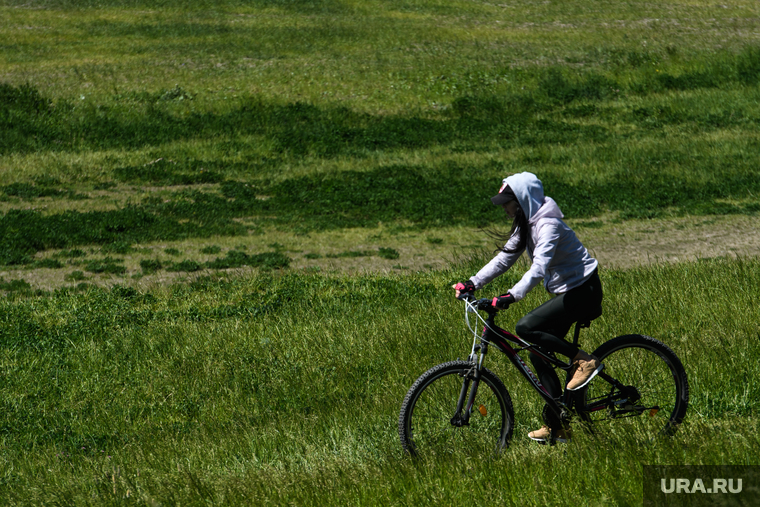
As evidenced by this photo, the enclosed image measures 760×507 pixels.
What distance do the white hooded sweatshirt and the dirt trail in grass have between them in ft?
27.2

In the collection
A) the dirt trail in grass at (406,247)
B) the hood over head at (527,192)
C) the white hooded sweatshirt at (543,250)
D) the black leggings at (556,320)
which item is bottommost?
the dirt trail in grass at (406,247)

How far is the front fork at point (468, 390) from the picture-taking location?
4861 mm

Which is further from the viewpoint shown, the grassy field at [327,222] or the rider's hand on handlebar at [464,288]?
the grassy field at [327,222]

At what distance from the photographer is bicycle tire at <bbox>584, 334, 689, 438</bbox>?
5.05m

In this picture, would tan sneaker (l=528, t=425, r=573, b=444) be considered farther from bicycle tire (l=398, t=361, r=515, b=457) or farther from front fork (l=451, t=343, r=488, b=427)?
front fork (l=451, t=343, r=488, b=427)

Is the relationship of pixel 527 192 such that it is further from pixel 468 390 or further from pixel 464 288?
pixel 468 390

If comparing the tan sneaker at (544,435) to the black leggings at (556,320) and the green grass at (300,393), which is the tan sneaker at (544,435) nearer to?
the green grass at (300,393)

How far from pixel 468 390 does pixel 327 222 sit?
43.8ft

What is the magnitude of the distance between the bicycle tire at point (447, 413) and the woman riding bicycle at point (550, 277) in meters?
0.30

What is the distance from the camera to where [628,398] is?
519 cm

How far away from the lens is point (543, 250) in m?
4.75
